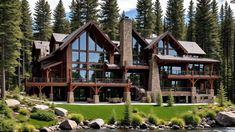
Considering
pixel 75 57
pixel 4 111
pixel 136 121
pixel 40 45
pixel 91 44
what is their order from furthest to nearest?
pixel 40 45
pixel 91 44
pixel 75 57
pixel 136 121
pixel 4 111

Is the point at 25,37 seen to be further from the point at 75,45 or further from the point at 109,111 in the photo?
the point at 109,111

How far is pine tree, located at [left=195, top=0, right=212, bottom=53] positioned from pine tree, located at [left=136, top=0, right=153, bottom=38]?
8896 mm

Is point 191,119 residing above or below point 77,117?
below

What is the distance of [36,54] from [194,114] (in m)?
28.8

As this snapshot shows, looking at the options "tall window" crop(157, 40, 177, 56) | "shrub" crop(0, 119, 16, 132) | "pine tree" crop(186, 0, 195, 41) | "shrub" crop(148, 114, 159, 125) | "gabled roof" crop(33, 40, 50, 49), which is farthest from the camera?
"pine tree" crop(186, 0, 195, 41)

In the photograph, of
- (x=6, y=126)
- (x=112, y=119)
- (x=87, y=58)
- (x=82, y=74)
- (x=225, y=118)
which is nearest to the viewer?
(x=6, y=126)

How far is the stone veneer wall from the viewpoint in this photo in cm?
5244

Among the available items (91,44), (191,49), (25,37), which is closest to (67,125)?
(91,44)

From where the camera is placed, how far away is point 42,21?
70938 mm

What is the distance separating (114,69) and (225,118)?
1914 centimetres

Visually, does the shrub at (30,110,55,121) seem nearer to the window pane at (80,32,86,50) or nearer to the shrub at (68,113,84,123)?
the shrub at (68,113,84,123)

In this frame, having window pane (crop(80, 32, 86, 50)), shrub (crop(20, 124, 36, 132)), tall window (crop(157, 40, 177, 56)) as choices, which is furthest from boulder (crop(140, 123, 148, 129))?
tall window (crop(157, 40, 177, 56))

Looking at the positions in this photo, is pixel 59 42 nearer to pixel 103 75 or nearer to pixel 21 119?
pixel 103 75

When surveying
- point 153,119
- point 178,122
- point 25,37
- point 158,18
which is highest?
point 158,18
